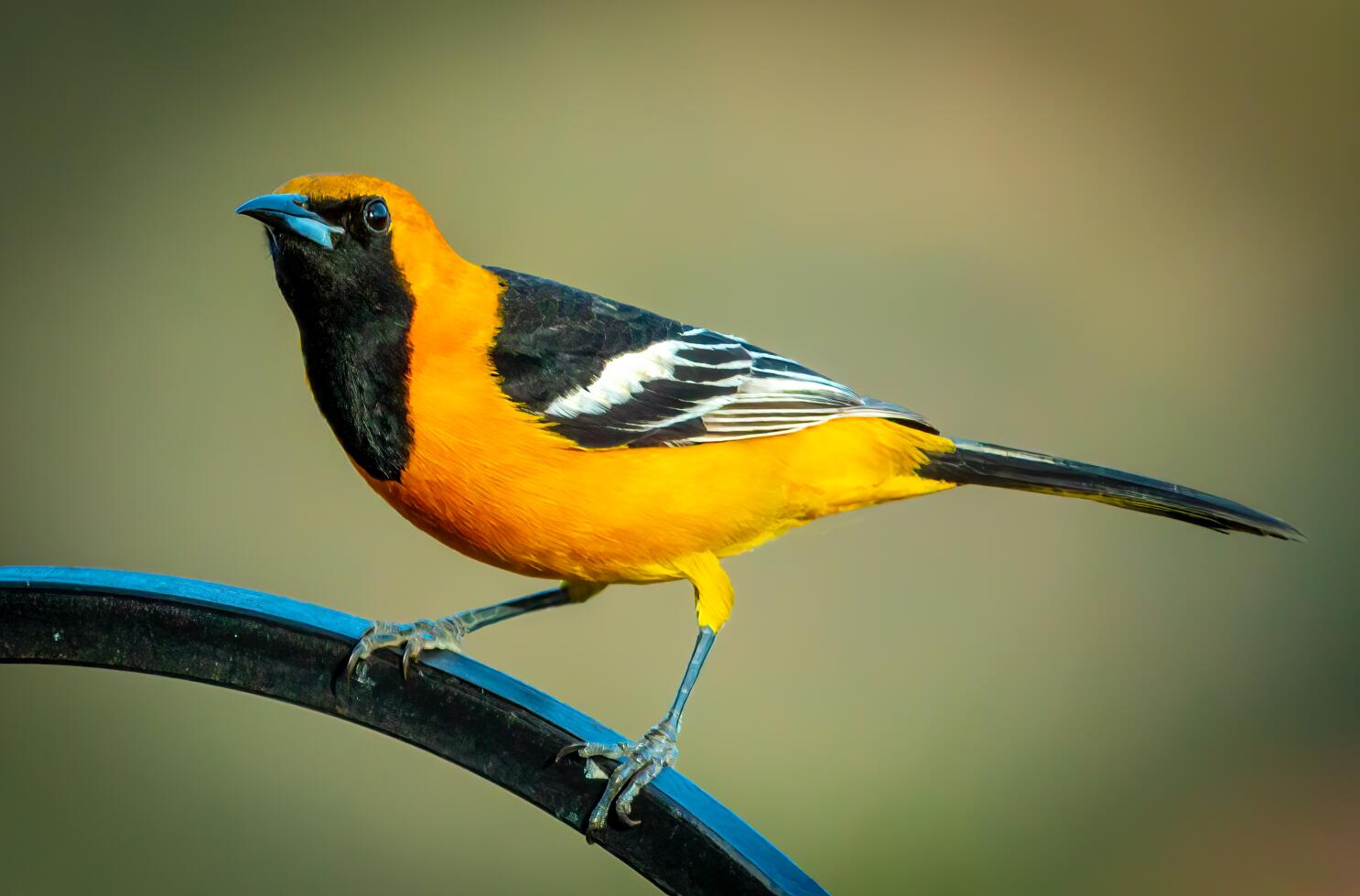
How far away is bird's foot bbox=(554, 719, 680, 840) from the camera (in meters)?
2.10

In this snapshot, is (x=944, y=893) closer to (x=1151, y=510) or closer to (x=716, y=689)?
(x=716, y=689)

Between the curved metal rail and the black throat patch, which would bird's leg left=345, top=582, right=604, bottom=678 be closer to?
the curved metal rail

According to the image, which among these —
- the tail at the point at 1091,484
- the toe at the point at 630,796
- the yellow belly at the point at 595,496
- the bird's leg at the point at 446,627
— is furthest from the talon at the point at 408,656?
the tail at the point at 1091,484

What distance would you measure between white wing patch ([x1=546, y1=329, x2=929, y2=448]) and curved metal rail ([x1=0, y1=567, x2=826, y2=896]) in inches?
21.0

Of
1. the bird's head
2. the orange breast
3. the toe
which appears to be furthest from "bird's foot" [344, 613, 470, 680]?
the bird's head

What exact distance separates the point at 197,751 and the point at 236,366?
154cm

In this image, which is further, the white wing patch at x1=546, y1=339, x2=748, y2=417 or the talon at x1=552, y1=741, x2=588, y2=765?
the white wing patch at x1=546, y1=339, x2=748, y2=417

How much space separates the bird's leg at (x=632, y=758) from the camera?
2.11 meters

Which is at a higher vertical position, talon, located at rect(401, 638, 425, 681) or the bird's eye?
the bird's eye

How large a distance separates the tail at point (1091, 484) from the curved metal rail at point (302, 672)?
1067 millimetres

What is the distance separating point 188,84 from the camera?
6.12 m

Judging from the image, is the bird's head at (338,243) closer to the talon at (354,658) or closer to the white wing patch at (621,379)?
the white wing patch at (621,379)

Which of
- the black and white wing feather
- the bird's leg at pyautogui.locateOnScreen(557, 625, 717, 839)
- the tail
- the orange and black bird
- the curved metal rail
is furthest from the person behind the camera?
the tail

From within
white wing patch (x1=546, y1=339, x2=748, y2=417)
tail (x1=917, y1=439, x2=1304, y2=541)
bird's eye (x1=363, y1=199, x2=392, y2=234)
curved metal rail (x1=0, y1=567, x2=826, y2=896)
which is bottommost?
curved metal rail (x1=0, y1=567, x2=826, y2=896)
